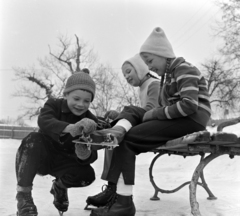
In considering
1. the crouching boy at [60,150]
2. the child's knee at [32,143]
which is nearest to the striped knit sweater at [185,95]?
the crouching boy at [60,150]

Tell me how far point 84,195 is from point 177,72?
5.68 ft

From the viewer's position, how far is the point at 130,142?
7.19 ft

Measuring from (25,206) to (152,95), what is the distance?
4.29 ft

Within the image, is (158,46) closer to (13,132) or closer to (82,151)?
(82,151)

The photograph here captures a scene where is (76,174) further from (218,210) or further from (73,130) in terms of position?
(218,210)

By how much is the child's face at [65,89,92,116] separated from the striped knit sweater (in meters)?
0.50

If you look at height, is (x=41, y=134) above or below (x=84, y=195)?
above

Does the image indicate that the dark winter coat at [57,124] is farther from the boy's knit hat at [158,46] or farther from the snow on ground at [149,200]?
the boy's knit hat at [158,46]

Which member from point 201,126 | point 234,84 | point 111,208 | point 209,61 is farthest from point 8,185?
point 209,61

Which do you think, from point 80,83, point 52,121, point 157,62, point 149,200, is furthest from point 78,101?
point 149,200

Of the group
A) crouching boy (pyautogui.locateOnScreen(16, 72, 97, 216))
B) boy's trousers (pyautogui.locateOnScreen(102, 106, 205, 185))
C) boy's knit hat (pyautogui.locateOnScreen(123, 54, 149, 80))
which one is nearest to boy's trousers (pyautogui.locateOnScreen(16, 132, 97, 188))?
crouching boy (pyautogui.locateOnScreen(16, 72, 97, 216))

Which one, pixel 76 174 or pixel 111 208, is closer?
pixel 111 208

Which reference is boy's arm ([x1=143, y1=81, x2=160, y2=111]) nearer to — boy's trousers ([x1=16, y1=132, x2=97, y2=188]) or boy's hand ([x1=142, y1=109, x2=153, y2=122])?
boy's hand ([x1=142, y1=109, x2=153, y2=122])

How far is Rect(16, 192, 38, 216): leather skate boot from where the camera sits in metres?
2.06
